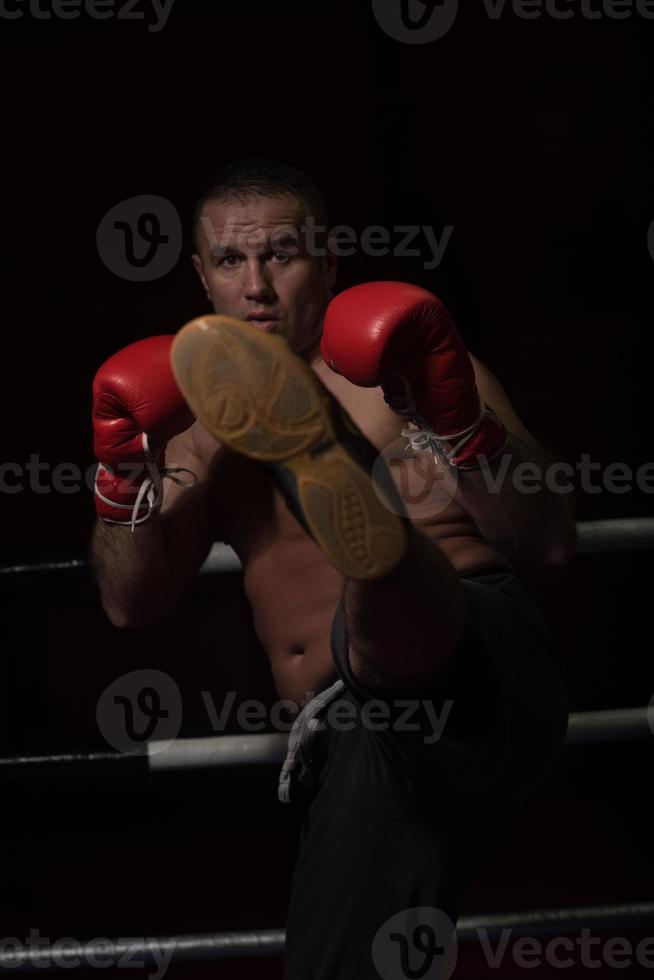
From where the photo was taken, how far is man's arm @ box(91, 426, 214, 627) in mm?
1556

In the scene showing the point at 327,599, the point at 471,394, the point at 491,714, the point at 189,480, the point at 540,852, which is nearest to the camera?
the point at 491,714

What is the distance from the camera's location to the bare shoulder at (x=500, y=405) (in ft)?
4.81

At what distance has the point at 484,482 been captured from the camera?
4.53 ft

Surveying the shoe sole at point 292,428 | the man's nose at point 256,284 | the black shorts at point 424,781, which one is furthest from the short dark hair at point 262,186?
the shoe sole at point 292,428

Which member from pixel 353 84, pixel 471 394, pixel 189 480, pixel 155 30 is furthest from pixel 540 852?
pixel 155 30

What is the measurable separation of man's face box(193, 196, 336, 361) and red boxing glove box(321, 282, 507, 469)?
0.79 ft

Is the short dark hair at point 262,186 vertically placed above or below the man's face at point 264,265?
above

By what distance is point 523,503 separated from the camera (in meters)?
1.41

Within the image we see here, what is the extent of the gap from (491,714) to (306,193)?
804 millimetres

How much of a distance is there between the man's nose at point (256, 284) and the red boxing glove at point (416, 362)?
24 centimetres

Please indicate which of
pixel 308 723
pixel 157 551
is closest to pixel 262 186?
pixel 157 551

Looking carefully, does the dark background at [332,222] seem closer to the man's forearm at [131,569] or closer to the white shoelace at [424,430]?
the man's forearm at [131,569]

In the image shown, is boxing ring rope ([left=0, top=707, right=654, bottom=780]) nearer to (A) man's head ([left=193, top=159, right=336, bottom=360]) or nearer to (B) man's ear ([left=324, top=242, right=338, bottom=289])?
(A) man's head ([left=193, top=159, right=336, bottom=360])

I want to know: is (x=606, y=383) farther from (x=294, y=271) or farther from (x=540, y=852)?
(x=294, y=271)
